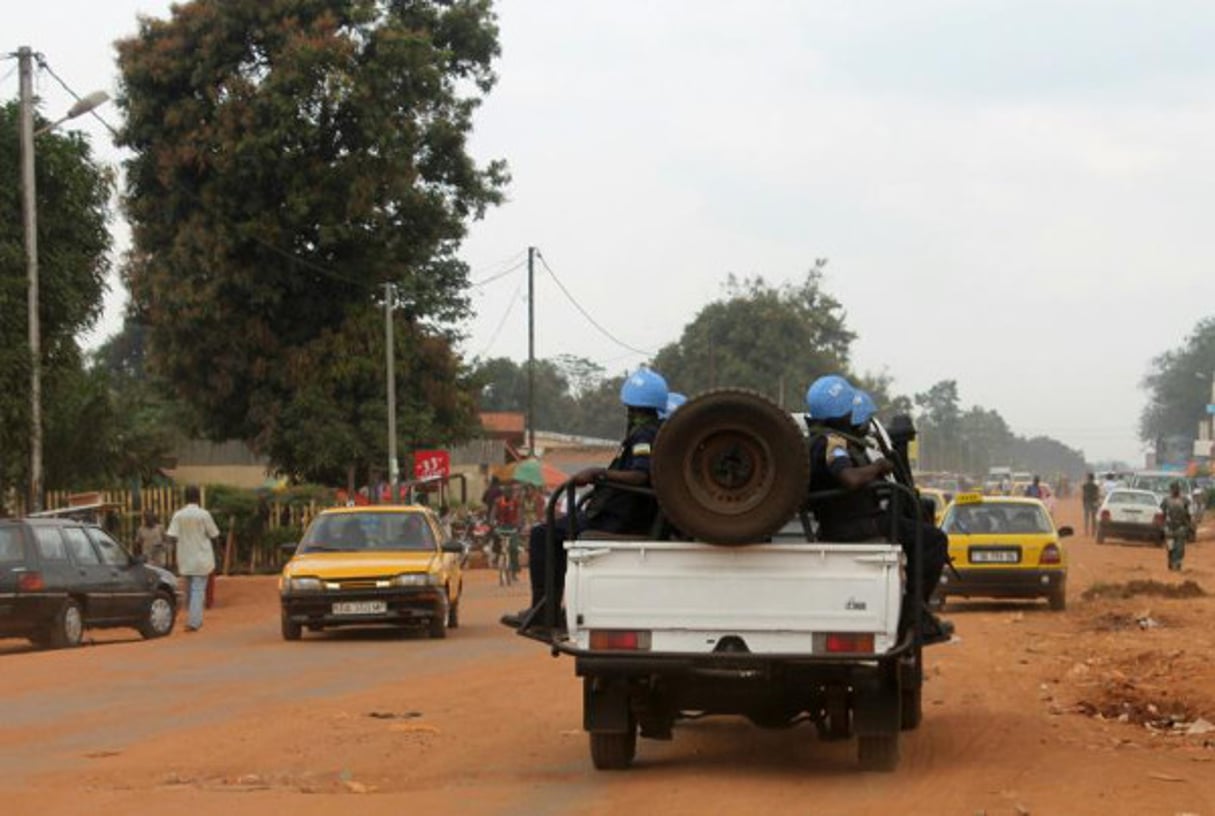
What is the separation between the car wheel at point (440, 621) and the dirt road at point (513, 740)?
19.2 inches

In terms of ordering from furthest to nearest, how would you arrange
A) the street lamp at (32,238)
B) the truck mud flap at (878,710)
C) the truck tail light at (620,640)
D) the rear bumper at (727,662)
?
1. the street lamp at (32,238)
2. the truck mud flap at (878,710)
3. the truck tail light at (620,640)
4. the rear bumper at (727,662)

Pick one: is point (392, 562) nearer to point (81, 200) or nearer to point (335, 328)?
point (81, 200)

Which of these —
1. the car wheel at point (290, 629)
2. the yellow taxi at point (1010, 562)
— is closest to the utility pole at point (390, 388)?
the yellow taxi at point (1010, 562)

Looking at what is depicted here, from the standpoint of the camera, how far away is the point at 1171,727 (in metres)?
12.8

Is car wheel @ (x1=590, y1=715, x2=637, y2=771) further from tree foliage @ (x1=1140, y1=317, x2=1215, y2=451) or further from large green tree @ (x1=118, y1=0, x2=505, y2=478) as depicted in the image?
tree foliage @ (x1=1140, y1=317, x2=1215, y2=451)

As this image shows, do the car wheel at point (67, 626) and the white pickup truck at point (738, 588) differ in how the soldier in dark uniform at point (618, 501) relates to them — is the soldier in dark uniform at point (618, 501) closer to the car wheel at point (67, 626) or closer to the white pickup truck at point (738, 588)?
the white pickup truck at point (738, 588)

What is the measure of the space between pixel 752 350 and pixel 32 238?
66.1m

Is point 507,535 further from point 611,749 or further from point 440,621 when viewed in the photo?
point 611,749

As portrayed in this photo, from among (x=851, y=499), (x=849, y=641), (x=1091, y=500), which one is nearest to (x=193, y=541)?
(x=851, y=499)

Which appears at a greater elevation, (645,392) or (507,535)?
(645,392)

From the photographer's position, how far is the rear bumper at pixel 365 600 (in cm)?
2114

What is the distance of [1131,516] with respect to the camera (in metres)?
50.3

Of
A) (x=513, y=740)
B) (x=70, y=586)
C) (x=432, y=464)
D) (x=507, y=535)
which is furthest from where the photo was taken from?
(x=432, y=464)

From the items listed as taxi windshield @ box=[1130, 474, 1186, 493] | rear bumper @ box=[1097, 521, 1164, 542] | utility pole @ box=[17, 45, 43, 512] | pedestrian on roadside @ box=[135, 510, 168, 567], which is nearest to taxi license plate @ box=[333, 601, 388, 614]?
utility pole @ box=[17, 45, 43, 512]
